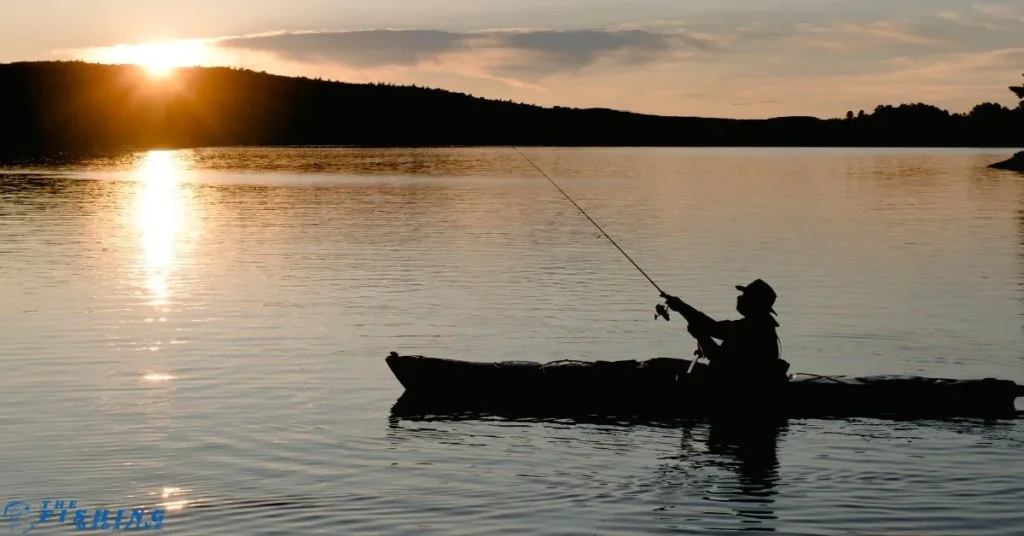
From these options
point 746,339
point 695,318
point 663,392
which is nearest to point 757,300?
point 746,339

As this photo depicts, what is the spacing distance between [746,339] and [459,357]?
651cm

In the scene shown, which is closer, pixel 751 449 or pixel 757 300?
pixel 751 449

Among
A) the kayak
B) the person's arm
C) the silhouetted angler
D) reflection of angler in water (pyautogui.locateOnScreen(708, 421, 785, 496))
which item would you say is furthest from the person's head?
reflection of angler in water (pyautogui.locateOnScreen(708, 421, 785, 496))

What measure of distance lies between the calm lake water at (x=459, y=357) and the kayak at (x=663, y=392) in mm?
522

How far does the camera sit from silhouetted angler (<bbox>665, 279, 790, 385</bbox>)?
1683 cm

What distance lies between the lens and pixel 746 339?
1711 centimetres

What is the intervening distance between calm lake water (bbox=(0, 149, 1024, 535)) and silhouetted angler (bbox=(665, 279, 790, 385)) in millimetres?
837

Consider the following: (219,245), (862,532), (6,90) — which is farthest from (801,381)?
(6,90)

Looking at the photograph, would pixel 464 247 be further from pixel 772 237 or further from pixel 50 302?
pixel 50 302

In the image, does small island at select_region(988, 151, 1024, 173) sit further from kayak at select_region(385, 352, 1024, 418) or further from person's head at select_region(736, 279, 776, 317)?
person's head at select_region(736, 279, 776, 317)

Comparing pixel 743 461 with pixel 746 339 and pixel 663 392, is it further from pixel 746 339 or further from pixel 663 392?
pixel 663 392

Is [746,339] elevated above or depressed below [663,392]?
above

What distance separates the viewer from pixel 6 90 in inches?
7121

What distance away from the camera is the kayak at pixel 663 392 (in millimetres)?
17547
